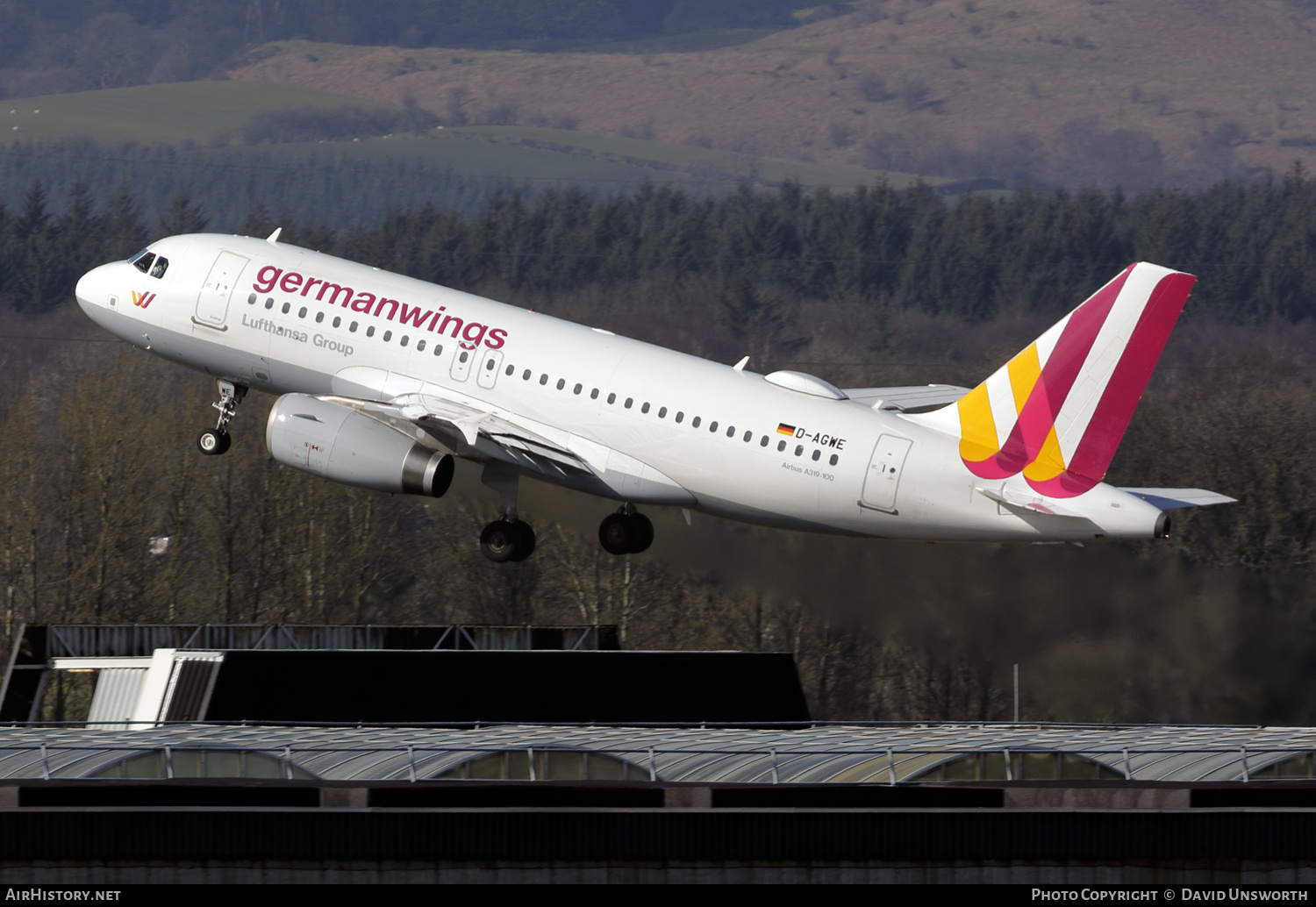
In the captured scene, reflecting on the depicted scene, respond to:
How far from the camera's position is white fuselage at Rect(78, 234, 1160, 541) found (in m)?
43.8

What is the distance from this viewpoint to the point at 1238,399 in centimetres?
10331

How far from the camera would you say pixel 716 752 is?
3450cm

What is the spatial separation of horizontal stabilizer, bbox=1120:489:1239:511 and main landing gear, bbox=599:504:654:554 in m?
12.5

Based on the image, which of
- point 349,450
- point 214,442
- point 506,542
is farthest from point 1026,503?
point 214,442

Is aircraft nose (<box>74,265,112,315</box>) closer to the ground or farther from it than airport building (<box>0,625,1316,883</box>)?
farther from it

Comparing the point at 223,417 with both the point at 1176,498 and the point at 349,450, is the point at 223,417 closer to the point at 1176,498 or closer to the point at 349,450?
the point at 349,450

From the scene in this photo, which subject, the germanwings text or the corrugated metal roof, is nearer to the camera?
the corrugated metal roof

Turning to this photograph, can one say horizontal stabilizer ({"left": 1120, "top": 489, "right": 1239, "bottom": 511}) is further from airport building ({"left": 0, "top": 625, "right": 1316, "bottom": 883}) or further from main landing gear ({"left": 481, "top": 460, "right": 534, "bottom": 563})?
main landing gear ({"left": 481, "top": 460, "right": 534, "bottom": 563})

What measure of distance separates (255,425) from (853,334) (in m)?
62.6

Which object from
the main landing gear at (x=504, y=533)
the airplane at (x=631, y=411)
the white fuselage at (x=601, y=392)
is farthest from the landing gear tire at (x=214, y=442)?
the main landing gear at (x=504, y=533)

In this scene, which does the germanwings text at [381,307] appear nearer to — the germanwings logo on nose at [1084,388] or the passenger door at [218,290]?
the passenger door at [218,290]

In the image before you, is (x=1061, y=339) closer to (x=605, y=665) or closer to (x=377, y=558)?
(x=605, y=665)

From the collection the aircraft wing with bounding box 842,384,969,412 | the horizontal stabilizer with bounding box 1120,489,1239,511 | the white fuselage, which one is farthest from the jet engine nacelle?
the horizontal stabilizer with bounding box 1120,489,1239,511
